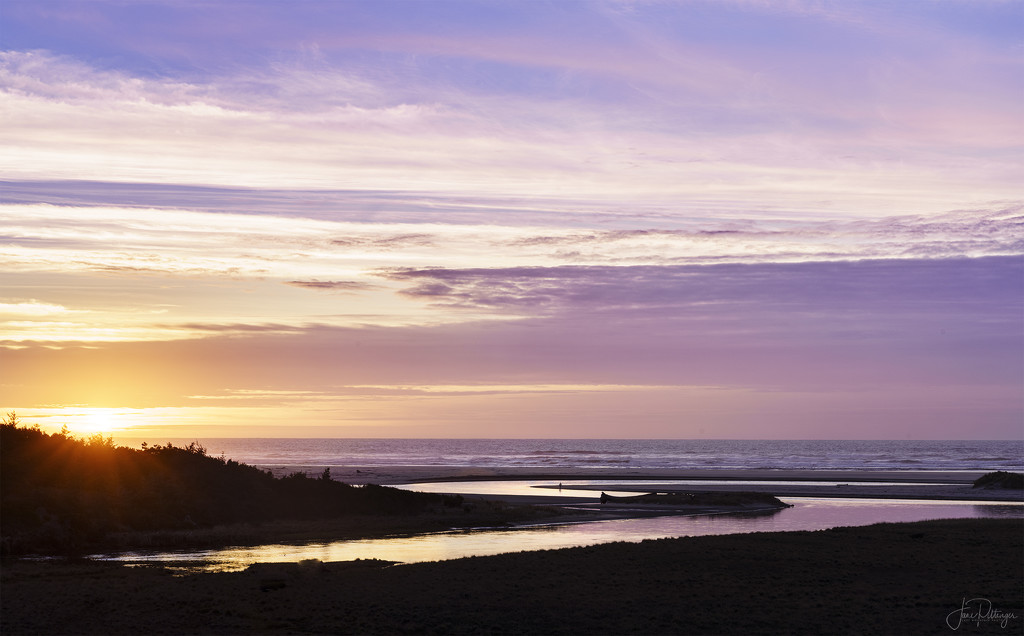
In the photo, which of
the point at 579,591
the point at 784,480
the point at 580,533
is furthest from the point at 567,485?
the point at 579,591

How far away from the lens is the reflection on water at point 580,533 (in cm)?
3094

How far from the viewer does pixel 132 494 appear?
4097cm

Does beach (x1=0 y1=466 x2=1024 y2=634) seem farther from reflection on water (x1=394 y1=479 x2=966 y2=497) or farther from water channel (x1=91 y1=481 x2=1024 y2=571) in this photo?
reflection on water (x1=394 y1=479 x2=966 y2=497)

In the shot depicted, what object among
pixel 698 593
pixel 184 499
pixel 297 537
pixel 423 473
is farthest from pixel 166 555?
pixel 423 473

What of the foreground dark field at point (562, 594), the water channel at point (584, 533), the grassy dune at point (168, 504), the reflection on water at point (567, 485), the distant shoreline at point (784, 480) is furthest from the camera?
the reflection on water at point (567, 485)

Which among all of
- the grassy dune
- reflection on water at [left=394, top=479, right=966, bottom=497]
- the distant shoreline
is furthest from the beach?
reflection on water at [left=394, top=479, right=966, bottom=497]

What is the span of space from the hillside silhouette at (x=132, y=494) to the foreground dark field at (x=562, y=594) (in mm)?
7453

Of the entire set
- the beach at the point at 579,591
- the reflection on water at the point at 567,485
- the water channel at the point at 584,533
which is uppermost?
the beach at the point at 579,591

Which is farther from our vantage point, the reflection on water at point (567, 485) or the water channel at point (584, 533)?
the reflection on water at point (567, 485)

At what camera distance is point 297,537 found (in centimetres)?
3709

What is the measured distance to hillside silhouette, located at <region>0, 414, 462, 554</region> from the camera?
3584 cm

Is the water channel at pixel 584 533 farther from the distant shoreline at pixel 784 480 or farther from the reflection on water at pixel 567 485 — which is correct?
the reflection on water at pixel 567 485

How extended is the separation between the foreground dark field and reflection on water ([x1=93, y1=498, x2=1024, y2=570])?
12.4 ft

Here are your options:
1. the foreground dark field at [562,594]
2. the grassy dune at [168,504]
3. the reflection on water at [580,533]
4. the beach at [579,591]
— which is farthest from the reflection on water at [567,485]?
the foreground dark field at [562,594]
